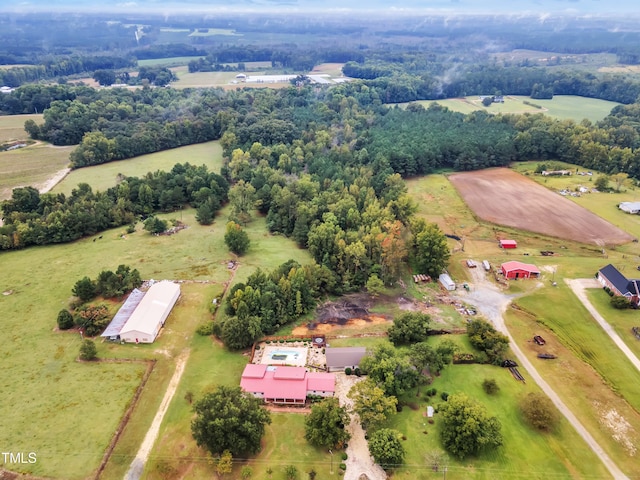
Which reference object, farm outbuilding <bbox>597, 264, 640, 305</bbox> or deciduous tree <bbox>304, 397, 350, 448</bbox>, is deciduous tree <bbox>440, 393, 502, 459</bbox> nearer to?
deciduous tree <bbox>304, 397, 350, 448</bbox>

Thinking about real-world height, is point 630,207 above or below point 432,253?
below

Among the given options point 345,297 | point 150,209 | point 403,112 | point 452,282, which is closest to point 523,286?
point 452,282

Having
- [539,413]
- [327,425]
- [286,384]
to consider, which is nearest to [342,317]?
[286,384]

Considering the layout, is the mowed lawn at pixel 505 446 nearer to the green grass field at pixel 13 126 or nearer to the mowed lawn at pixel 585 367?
the mowed lawn at pixel 585 367

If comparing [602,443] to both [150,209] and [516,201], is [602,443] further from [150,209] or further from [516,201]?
[150,209]

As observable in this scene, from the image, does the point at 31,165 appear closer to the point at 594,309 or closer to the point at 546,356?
the point at 546,356

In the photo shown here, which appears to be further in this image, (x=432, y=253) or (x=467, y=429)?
(x=432, y=253)

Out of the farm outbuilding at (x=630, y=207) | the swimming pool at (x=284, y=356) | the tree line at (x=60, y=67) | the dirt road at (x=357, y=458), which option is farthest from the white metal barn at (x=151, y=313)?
the tree line at (x=60, y=67)
